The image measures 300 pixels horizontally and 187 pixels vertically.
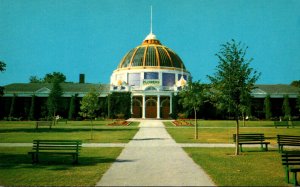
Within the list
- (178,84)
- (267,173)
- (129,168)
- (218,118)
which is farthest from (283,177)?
(178,84)

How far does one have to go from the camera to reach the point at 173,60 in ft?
271

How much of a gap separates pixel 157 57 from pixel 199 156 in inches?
2623

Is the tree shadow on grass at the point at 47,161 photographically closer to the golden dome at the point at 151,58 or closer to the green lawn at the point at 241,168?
the green lawn at the point at 241,168

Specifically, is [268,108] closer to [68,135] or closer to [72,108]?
[72,108]

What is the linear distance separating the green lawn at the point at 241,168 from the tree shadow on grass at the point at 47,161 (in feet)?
14.1

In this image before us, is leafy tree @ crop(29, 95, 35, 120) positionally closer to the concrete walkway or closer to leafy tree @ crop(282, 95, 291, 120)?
leafy tree @ crop(282, 95, 291, 120)

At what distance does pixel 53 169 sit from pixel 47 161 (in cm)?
201

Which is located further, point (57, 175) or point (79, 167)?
point (79, 167)

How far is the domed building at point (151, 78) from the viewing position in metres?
71.4

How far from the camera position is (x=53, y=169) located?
38.3 feet

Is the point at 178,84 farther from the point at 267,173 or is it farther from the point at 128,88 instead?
the point at 267,173

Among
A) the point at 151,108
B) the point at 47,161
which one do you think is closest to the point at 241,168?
the point at 47,161

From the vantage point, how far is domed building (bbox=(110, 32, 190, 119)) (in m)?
71.4

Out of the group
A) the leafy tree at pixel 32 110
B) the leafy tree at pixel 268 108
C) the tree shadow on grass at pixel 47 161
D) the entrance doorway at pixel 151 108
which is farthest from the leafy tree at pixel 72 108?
the tree shadow on grass at pixel 47 161
